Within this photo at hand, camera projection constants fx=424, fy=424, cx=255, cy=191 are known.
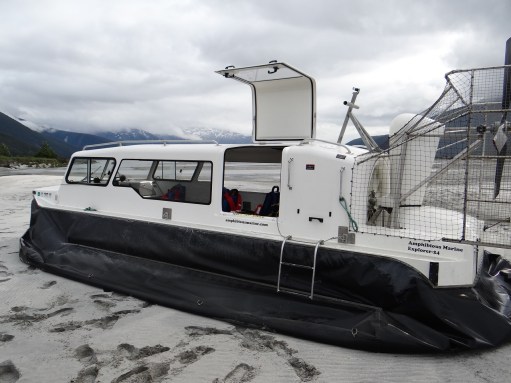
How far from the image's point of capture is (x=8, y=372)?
3.17 metres

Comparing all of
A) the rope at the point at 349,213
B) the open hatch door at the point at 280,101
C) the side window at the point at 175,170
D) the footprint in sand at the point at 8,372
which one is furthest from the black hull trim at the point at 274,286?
the footprint in sand at the point at 8,372

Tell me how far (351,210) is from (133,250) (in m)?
2.75

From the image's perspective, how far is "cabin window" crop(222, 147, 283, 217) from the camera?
5172mm

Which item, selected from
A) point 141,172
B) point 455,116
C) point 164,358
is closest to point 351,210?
point 455,116

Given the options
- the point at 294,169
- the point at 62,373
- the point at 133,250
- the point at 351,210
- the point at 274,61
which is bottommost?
the point at 62,373

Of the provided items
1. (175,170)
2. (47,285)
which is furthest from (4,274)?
(175,170)

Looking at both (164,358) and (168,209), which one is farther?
(168,209)

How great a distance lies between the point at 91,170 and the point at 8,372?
11.4 feet

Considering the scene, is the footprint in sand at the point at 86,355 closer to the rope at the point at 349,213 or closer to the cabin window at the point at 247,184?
the cabin window at the point at 247,184

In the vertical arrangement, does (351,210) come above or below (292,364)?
above

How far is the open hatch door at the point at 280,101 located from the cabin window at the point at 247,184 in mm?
258

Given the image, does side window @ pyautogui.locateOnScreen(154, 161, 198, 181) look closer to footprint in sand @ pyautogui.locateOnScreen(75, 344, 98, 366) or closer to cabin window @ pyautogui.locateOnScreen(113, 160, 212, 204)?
cabin window @ pyautogui.locateOnScreen(113, 160, 212, 204)

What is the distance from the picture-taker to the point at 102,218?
5617 millimetres

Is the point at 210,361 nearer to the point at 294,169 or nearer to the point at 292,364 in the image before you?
the point at 292,364
